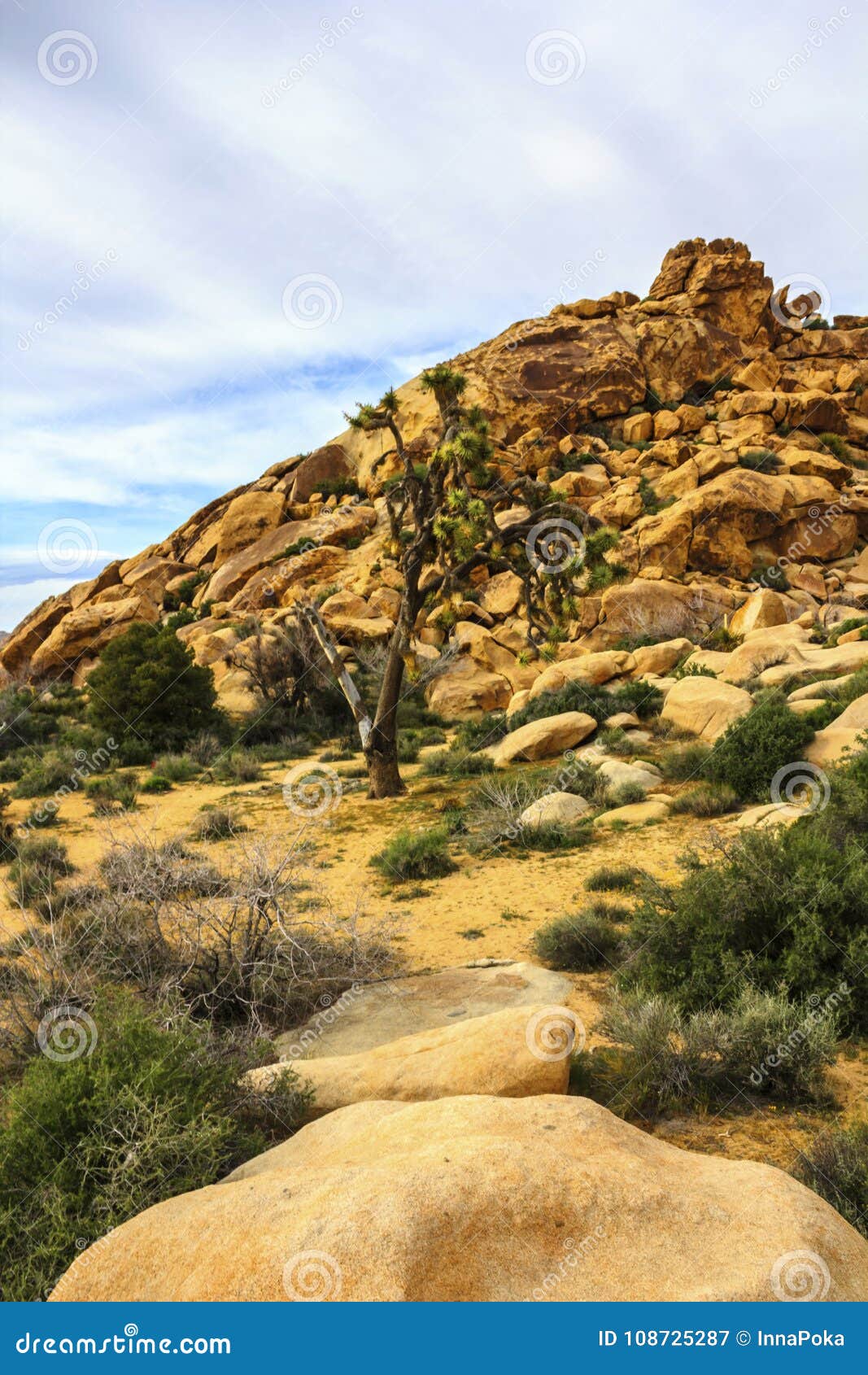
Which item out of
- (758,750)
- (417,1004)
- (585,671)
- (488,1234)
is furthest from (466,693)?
(488,1234)

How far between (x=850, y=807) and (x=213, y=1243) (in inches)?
258

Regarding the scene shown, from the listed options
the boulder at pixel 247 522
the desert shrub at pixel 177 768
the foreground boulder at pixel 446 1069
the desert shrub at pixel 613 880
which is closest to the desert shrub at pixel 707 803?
the desert shrub at pixel 613 880

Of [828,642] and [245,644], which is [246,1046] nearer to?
[828,642]

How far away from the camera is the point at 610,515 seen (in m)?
29.8

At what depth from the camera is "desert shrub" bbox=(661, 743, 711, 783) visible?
37.3 ft

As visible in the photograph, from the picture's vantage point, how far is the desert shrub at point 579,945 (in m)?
6.15

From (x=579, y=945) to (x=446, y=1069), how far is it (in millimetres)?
2655

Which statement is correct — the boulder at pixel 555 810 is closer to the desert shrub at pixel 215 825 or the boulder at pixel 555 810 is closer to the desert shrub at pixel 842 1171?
the desert shrub at pixel 215 825

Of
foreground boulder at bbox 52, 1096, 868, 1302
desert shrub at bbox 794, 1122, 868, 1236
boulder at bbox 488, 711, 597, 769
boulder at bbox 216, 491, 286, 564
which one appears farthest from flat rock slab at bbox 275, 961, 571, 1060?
boulder at bbox 216, 491, 286, 564

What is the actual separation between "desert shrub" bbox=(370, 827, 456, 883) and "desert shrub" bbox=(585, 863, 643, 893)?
1895mm

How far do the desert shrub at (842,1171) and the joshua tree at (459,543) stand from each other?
1001 cm

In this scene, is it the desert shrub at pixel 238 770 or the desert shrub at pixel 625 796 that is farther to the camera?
the desert shrub at pixel 238 770

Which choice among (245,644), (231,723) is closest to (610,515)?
(245,644)

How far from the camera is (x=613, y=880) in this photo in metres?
7.86
